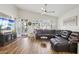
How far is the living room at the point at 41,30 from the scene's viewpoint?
9.62 ft

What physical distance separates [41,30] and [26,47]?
67 centimetres

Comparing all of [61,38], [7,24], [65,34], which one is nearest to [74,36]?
[65,34]

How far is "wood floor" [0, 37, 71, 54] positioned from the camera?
295 centimetres

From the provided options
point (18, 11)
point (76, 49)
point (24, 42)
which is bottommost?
point (76, 49)

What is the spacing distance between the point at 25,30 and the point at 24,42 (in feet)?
1.18

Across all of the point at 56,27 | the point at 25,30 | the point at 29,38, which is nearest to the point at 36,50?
the point at 29,38

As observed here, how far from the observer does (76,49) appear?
296 cm

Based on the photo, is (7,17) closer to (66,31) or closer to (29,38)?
(29,38)

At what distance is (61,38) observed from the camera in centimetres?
316

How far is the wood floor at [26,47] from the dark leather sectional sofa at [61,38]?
18 cm

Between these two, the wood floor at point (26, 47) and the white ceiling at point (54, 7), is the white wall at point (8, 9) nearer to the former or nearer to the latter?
the white ceiling at point (54, 7)

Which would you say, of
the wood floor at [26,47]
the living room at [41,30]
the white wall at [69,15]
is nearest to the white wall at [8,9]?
the living room at [41,30]

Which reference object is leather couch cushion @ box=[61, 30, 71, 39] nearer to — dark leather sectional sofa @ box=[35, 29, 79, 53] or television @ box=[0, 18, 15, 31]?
dark leather sectional sofa @ box=[35, 29, 79, 53]

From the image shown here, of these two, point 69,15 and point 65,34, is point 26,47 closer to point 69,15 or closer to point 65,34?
point 65,34
